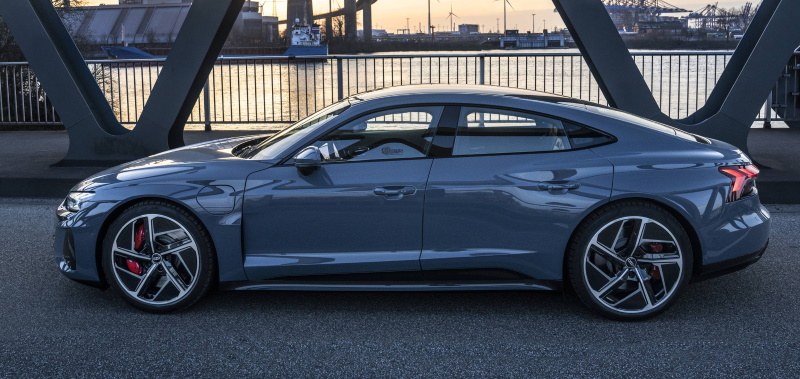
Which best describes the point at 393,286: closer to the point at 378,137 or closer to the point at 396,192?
the point at 396,192

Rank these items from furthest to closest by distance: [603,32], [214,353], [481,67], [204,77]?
[481,67], [204,77], [603,32], [214,353]

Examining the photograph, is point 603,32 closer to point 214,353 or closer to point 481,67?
point 481,67

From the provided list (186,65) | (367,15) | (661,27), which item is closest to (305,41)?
(367,15)

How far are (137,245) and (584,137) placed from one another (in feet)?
8.85

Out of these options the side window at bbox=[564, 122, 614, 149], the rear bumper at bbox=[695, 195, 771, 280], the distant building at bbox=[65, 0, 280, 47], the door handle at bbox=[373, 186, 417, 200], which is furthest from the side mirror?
the distant building at bbox=[65, 0, 280, 47]

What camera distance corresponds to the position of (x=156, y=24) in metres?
83.2

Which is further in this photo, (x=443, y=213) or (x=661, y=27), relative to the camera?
(x=661, y=27)

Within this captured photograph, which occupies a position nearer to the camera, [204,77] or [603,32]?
[603,32]

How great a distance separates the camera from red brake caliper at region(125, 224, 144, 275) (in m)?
5.48

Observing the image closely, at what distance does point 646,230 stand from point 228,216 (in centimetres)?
238

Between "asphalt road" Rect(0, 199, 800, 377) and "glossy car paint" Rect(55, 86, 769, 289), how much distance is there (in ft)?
1.00

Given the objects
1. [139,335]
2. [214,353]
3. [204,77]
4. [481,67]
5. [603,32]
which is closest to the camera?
[214,353]

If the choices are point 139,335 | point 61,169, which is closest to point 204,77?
point 61,169

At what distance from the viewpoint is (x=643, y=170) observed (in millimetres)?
5297
